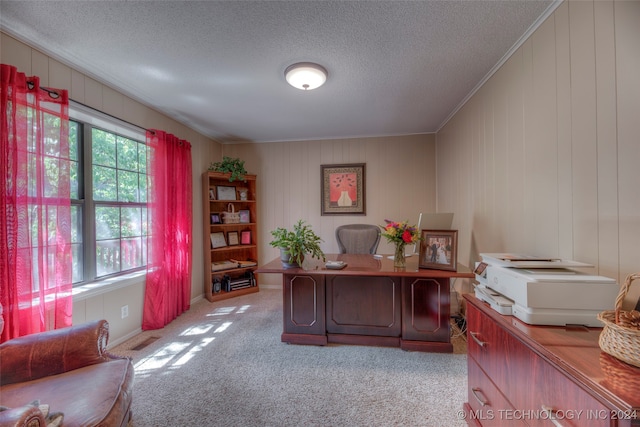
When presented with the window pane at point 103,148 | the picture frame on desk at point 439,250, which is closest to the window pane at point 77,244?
the window pane at point 103,148

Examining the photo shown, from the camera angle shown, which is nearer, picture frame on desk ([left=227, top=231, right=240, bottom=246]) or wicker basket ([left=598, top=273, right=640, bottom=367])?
wicker basket ([left=598, top=273, right=640, bottom=367])

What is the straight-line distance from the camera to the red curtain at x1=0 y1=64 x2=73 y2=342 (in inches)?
63.0

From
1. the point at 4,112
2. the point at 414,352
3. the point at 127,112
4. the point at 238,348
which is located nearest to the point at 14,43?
the point at 4,112

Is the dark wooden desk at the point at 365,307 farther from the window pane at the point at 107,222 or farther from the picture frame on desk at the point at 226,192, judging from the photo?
the picture frame on desk at the point at 226,192

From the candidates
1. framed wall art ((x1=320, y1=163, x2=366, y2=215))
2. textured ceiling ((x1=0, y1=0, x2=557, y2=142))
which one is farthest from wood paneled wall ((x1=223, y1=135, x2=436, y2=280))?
textured ceiling ((x1=0, y1=0, x2=557, y2=142))

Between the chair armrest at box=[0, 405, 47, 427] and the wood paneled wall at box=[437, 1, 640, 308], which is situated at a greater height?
the wood paneled wall at box=[437, 1, 640, 308]

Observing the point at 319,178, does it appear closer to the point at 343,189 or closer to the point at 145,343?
the point at 343,189

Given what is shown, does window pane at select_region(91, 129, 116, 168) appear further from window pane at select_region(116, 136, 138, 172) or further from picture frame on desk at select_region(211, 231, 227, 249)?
picture frame on desk at select_region(211, 231, 227, 249)

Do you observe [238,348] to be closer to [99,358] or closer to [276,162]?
[99,358]

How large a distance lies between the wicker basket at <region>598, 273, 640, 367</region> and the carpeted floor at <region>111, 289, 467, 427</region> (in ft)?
3.80

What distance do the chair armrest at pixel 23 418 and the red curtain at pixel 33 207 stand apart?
4.06 feet

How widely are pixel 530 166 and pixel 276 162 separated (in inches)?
135

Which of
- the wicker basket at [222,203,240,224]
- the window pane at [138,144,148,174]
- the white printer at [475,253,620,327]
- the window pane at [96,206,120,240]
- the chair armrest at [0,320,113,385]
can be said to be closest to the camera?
the white printer at [475,253,620,327]

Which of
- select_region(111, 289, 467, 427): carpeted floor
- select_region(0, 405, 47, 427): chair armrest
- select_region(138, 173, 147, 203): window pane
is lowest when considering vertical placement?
select_region(111, 289, 467, 427): carpeted floor
